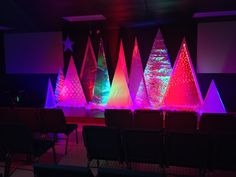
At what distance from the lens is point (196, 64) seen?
5977mm

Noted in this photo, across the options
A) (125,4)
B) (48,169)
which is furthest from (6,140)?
(125,4)

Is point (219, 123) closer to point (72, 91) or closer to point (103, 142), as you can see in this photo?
point (103, 142)

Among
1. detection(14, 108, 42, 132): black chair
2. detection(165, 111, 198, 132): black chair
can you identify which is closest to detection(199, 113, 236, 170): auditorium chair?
detection(165, 111, 198, 132): black chair

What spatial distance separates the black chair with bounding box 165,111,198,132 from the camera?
381cm

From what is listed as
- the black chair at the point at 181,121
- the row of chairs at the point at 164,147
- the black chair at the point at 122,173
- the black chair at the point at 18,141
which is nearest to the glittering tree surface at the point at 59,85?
the black chair at the point at 18,141

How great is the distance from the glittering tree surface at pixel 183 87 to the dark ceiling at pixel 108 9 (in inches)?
43.5

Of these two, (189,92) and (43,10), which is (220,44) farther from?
(43,10)

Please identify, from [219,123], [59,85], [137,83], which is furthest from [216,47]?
[59,85]

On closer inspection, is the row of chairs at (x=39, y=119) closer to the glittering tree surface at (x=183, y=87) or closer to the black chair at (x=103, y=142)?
the black chair at (x=103, y=142)

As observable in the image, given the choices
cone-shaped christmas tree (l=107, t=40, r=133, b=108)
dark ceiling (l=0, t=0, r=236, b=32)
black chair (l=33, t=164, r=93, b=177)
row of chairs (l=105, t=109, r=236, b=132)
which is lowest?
black chair (l=33, t=164, r=93, b=177)

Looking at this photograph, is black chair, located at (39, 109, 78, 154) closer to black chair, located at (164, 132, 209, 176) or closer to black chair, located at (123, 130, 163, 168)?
black chair, located at (123, 130, 163, 168)

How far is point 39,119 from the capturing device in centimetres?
448

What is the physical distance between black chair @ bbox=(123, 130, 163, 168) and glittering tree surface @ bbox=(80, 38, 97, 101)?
3659 mm

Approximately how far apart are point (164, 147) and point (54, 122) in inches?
89.4
